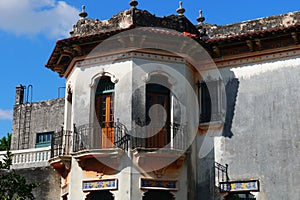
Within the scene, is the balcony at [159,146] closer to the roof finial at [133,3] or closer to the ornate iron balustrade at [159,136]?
the ornate iron balustrade at [159,136]

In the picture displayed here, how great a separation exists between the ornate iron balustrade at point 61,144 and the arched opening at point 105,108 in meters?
1.29

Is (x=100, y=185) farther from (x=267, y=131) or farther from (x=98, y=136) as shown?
(x=267, y=131)

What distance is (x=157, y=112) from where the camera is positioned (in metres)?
17.9

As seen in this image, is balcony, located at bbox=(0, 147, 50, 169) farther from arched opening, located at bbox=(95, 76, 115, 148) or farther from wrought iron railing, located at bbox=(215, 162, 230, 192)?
wrought iron railing, located at bbox=(215, 162, 230, 192)

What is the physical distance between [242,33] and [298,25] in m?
2.56

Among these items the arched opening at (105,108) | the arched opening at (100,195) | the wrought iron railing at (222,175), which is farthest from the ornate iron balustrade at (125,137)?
the arched opening at (100,195)

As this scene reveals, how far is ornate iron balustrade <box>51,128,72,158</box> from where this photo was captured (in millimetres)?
18297

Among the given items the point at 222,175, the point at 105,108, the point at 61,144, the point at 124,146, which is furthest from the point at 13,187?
the point at 222,175

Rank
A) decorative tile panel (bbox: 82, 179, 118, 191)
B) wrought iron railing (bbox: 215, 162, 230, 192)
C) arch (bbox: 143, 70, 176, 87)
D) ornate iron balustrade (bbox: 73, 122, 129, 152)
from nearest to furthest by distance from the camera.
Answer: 1. decorative tile panel (bbox: 82, 179, 118, 191)
2. ornate iron balustrade (bbox: 73, 122, 129, 152)
3. wrought iron railing (bbox: 215, 162, 230, 192)
4. arch (bbox: 143, 70, 176, 87)

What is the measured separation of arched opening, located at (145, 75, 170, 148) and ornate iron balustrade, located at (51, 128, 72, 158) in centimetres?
290

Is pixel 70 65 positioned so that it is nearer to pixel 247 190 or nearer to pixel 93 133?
pixel 93 133

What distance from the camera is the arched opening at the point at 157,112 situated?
17.3 metres

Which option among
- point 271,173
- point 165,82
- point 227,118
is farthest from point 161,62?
point 271,173

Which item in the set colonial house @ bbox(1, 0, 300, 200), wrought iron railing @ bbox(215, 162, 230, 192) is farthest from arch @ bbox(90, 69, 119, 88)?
wrought iron railing @ bbox(215, 162, 230, 192)
